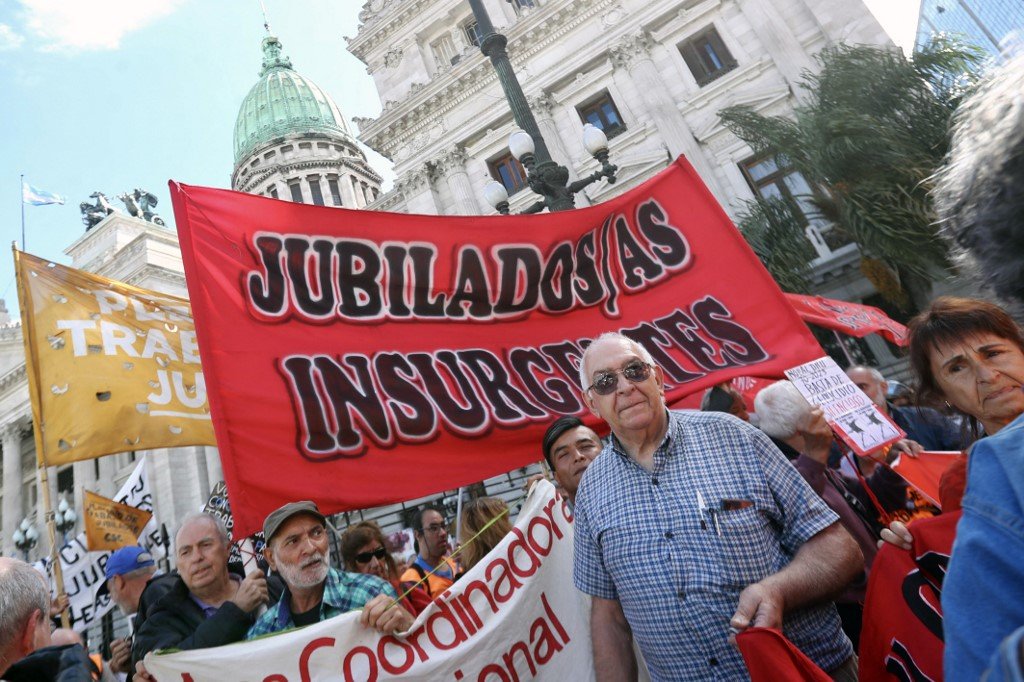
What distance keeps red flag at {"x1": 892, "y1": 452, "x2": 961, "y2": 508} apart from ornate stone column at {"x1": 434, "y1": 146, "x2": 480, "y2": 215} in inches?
633

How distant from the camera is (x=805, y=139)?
35.9ft

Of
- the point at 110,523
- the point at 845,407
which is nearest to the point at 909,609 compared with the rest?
the point at 845,407

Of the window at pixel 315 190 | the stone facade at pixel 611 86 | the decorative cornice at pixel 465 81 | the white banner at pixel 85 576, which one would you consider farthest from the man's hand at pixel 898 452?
the window at pixel 315 190

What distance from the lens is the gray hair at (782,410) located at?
10.2ft

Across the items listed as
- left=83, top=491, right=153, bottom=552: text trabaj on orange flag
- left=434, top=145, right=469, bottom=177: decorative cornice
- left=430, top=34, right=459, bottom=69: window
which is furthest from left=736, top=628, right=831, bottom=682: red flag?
left=430, top=34, right=459, bottom=69: window

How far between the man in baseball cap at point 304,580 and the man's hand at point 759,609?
68.1 inches

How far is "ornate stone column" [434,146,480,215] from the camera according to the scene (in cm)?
1820

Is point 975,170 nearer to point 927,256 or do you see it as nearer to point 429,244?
point 429,244

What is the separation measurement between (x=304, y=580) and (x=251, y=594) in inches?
9.3

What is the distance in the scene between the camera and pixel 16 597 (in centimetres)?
195

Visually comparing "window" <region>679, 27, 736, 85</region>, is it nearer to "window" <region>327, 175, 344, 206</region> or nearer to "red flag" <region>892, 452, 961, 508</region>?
"red flag" <region>892, 452, 961, 508</region>

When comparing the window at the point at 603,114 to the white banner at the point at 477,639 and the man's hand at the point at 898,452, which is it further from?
the white banner at the point at 477,639

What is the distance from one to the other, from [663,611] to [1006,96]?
161 cm

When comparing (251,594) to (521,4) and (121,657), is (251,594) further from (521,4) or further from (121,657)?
(521,4)
